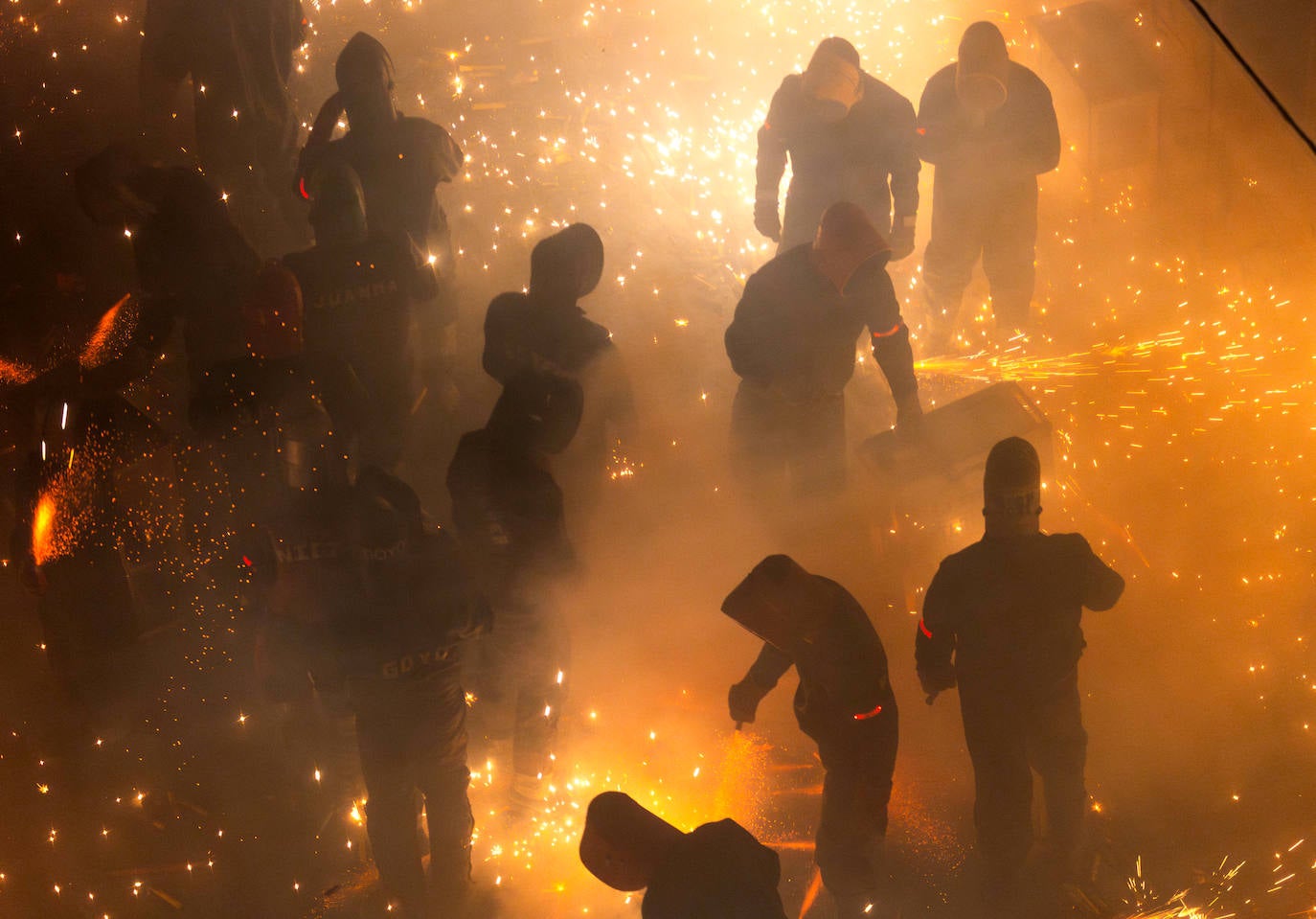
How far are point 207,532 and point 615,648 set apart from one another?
1.16 m

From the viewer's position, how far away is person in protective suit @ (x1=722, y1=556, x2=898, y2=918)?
1.81 meters

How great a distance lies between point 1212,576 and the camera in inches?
89.5

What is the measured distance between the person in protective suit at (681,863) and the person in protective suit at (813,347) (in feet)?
3.51

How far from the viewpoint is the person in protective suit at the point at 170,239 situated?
2.10 m

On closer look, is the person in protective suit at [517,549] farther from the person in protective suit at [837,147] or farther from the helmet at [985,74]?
the helmet at [985,74]

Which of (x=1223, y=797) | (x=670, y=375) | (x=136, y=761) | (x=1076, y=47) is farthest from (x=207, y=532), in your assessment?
(x=1076, y=47)

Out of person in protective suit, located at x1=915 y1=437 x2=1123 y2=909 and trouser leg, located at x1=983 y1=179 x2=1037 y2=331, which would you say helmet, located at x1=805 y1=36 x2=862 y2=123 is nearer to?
→ trouser leg, located at x1=983 y1=179 x2=1037 y2=331

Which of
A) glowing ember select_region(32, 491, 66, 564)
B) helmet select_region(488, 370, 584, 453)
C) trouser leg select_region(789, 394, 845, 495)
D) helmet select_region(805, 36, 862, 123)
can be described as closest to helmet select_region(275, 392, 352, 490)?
helmet select_region(488, 370, 584, 453)

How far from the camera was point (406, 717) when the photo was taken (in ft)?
6.59

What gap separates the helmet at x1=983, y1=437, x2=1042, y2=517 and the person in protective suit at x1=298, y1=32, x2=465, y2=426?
4.81 ft

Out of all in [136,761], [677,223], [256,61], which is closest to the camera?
[136,761]

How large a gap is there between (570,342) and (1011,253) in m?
1.46

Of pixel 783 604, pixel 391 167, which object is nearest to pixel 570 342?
pixel 391 167

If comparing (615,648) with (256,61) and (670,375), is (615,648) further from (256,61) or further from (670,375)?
(256,61)
